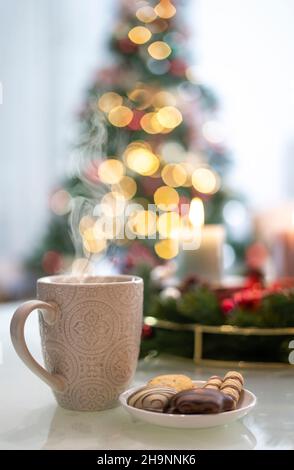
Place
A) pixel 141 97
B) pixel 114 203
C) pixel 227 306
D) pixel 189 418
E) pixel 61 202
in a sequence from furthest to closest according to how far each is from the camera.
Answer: pixel 61 202 < pixel 141 97 < pixel 114 203 < pixel 227 306 < pixel 189 418

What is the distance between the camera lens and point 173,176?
2.86 meters

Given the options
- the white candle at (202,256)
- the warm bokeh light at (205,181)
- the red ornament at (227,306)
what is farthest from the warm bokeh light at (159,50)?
the red ornament at (227,306)

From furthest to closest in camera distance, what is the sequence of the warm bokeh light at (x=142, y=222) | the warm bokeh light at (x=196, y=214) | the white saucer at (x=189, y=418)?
the warm bokeh light at (x=142, y=222) < the warm bokeh light at (x=196, y=214) < the white saucer at (x=189, y=418)

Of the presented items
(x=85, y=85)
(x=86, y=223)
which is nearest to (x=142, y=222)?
(x=86, y=223)

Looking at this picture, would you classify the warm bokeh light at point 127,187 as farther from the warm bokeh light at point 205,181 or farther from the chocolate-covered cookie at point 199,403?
the chocolate-covered cookie at point 199,403

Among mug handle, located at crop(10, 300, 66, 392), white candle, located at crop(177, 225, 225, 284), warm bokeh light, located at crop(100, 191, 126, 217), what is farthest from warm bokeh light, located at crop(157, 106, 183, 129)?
mug handle, located at crop(10, 300, 66, 392)

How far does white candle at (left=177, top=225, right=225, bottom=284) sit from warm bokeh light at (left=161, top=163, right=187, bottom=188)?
6.02 ft

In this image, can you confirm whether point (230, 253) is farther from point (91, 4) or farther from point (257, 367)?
point (257, 367)

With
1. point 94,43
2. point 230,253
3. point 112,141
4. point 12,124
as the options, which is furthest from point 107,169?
point 94,43

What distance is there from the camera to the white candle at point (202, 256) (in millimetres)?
1010

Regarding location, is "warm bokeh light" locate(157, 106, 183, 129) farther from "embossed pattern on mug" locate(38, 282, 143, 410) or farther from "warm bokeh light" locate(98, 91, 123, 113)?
"embossed pattern on mug" locate(38, 282, 143, 410)

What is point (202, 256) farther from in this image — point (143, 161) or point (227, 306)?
point (143, 161)

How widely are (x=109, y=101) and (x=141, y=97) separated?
0.15 meters

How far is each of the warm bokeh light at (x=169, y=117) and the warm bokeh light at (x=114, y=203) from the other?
0.40m
